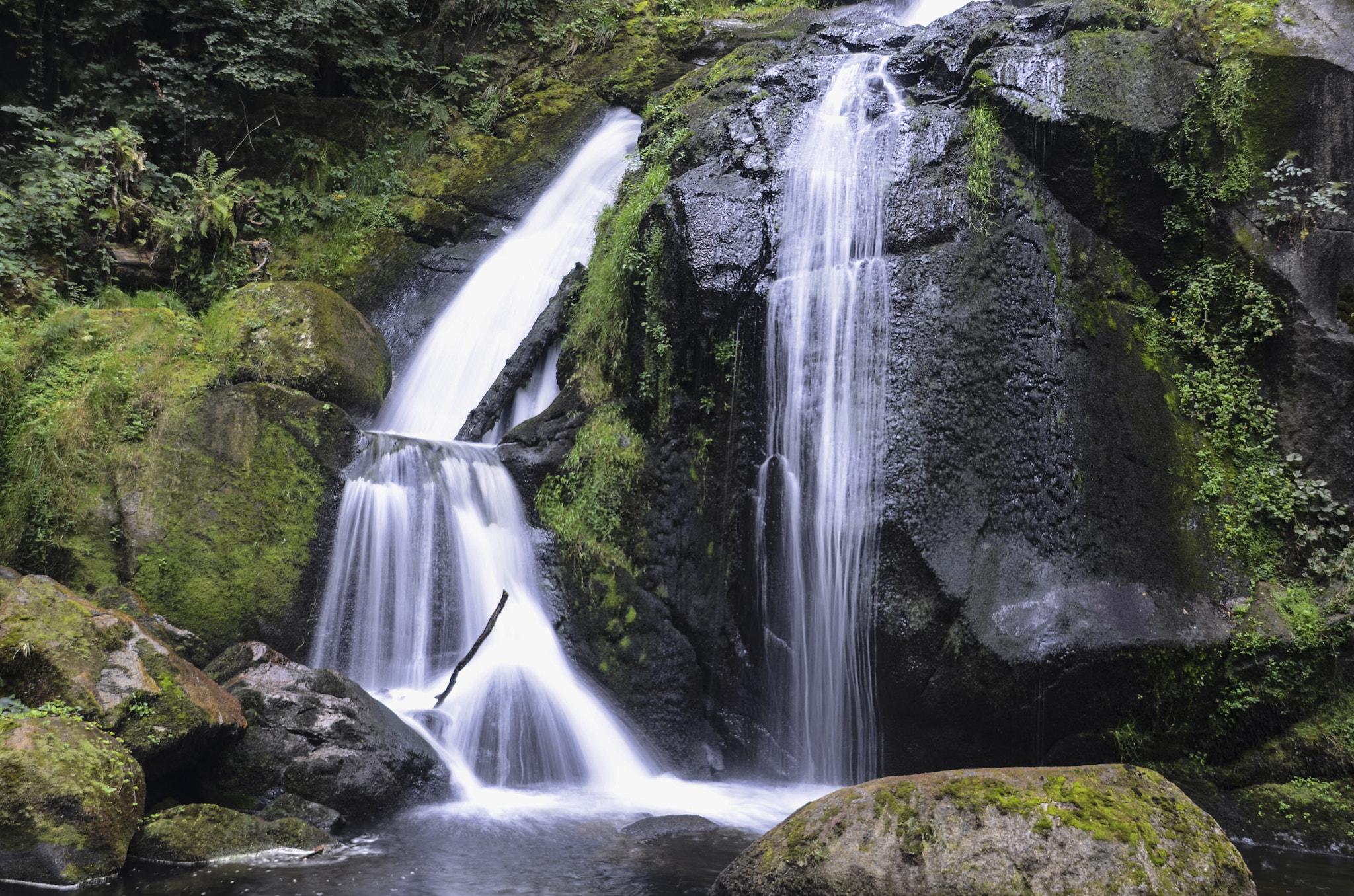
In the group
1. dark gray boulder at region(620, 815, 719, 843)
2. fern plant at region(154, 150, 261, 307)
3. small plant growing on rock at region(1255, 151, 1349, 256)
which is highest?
fern plant at region(154, 150, 261, 307)

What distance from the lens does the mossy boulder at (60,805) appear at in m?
3.99

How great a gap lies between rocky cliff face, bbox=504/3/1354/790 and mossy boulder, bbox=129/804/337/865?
2906 millimetres

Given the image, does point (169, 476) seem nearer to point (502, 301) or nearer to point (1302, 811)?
point (502, 301)

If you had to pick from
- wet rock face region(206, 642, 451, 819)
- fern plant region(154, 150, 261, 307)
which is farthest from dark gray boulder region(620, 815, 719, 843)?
fern plant region(154, 150, 261, 307)

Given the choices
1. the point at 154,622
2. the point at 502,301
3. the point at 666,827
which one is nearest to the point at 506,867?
the point at 666,827

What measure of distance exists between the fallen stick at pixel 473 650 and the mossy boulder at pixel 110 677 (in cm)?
150

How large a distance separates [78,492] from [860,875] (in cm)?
676

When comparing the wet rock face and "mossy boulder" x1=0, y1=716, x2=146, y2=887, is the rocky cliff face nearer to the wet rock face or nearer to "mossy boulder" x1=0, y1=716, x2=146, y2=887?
the wet rock face

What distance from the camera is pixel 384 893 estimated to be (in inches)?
161

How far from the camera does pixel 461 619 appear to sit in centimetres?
719

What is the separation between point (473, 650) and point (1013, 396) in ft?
15.2

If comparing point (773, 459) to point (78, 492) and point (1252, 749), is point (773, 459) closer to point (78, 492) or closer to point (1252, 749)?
point (1252, 749)

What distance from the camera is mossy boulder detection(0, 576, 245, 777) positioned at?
4672 millimetres

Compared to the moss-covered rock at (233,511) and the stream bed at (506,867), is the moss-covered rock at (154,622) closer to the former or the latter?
the moss-covered rock at (233,511)
